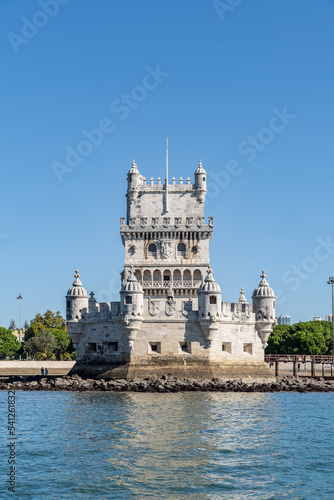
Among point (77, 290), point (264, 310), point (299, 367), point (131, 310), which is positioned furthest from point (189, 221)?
point (299, 367)

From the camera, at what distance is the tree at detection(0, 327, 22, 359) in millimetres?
87812

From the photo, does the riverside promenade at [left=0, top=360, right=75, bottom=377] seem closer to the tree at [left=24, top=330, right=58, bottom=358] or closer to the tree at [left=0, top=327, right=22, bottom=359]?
the tree at [left=24, top=330, right=58, bottom=358]

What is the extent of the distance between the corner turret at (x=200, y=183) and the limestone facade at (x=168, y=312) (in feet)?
8.10

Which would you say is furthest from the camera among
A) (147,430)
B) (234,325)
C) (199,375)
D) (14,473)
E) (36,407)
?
(234,325)

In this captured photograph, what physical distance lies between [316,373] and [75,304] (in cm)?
2593

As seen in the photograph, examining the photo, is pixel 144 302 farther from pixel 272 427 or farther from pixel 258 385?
pixel 272 427

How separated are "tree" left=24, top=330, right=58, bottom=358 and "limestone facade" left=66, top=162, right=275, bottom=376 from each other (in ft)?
74.8

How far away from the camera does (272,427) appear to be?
101 ft

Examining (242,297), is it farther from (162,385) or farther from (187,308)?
(162,385)

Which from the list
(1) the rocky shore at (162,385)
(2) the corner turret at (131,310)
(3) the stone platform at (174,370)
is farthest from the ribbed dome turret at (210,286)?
(1) the rocky shore at (162,385)

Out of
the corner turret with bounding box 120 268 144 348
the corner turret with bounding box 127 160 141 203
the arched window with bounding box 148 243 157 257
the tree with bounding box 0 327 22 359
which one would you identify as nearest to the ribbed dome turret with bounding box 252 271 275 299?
the corner turret with bounding box 120 268 144 348

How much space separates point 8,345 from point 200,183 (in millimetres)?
39244

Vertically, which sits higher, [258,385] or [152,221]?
[152,221]

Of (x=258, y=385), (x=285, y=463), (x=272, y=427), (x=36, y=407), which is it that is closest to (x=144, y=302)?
(x=258, y=385)
